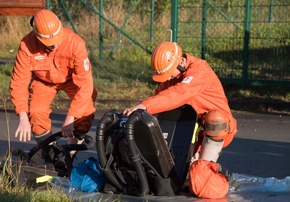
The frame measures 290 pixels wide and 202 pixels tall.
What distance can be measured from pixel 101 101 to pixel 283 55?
3438mm

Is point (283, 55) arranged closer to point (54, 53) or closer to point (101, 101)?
point (101, 101)

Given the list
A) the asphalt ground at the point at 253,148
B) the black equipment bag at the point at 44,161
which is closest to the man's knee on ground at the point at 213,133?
the asphalt ground at the point at 253,148

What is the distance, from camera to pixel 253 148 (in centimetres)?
998

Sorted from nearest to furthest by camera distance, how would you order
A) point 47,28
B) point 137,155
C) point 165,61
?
1. point 137,155
2. point 165,61
3. point 47,28

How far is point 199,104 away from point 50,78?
1.64 metres

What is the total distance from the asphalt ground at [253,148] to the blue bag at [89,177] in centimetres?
16

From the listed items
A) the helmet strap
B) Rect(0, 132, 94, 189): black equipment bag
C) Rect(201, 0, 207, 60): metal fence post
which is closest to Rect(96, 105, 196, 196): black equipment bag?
the helmet strap

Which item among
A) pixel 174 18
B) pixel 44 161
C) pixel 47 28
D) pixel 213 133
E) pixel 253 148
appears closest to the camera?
pixel 213 133

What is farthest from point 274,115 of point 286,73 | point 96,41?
point 96,41

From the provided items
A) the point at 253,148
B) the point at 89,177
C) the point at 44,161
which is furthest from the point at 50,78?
the point at 253,148

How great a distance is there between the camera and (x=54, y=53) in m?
7.55

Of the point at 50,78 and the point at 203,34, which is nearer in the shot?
the point at 50,78

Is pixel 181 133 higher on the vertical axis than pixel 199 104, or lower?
lower

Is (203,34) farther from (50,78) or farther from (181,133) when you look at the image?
(181,133)
